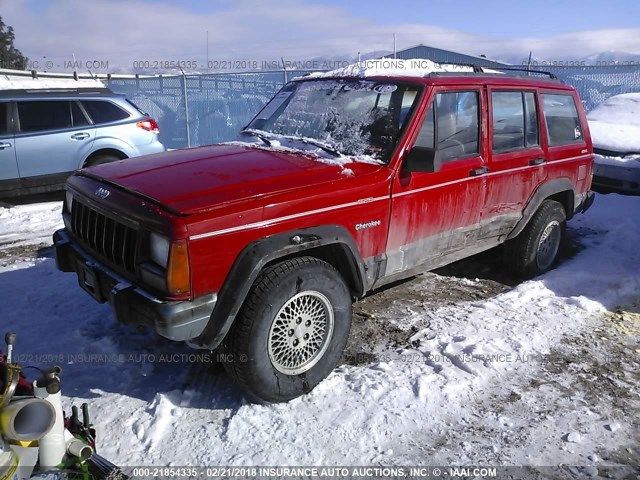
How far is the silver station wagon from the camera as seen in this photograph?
7.49 m

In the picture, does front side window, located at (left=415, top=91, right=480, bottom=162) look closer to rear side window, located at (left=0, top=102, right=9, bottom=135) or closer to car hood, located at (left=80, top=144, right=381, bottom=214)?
car hood, located at (left=80, top=144, right=381, bottom=214)

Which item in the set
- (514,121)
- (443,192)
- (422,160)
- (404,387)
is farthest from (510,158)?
(404,387)

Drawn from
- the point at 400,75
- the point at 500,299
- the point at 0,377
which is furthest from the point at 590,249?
the point at 0,377

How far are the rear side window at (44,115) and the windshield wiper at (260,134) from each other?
4.62 meters

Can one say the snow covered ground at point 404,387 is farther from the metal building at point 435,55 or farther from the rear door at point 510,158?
the metal building at point 435,55

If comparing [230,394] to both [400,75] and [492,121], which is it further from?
[492,121]

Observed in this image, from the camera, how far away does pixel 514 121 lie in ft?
15.2

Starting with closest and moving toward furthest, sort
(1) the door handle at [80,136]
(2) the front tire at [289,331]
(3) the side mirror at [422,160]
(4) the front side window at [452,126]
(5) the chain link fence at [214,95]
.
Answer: (2) the front tire at [289,331], (3) the side mirror at [422,160], (4) the front side window at [452,126], (1) the door handle at [80,136], (5) the chain link fence at [214,95]

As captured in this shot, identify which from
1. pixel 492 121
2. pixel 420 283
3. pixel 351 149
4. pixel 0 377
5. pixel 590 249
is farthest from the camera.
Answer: pixel 590 249

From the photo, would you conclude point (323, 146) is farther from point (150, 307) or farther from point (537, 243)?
point (537, 243)

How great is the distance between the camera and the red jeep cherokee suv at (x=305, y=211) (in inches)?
111

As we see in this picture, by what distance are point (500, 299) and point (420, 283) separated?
78 cm

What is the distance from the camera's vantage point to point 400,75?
405 centimetres

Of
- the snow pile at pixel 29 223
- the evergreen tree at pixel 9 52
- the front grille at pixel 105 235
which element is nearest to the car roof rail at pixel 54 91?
the snow pile at pixel 29 223
